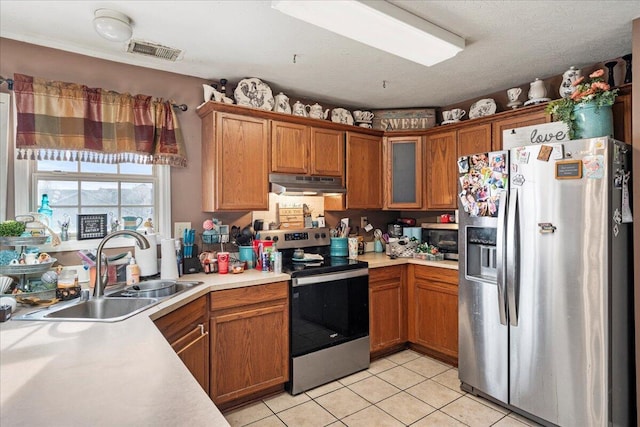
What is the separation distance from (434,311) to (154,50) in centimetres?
307

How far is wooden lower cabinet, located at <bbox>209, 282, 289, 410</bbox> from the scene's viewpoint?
2.33m

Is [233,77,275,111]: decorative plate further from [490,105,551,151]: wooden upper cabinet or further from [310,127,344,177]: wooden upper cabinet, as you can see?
[490,105,551,151]: wooden upper cabinet

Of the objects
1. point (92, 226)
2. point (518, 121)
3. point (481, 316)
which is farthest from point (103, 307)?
point (518, 121)

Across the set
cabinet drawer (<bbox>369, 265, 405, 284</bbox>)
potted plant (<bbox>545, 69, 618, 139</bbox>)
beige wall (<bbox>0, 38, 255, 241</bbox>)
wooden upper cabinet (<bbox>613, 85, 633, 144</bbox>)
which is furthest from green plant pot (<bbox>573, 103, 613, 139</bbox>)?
beige wall (<bbox>0, 38, 255, 241</bbox>)

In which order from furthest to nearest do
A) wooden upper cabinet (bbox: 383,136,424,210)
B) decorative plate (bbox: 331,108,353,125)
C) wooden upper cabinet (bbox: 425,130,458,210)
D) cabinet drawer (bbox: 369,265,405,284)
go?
wooden upper cabinet (bbox: 383,136,424,210) → decorative plate (bbox: 331,108,353,125) → wooden upper cabinet (bbox: 425,130,458,210) → cabinet drawer (bbox: 369,265,405,284)

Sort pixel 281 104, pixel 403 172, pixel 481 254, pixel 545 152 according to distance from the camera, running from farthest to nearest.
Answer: pixel 403 172 → pixel 281 104 → pixel 481 254 → pixel 545 152

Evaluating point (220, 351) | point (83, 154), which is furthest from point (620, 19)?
point (83, 154)

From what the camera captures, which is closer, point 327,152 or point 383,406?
point 383,406

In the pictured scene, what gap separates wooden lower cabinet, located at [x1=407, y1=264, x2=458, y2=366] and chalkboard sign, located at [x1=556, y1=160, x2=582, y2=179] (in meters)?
1.18

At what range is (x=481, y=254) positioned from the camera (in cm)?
260

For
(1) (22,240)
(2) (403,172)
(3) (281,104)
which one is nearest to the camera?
(1) (22,240)

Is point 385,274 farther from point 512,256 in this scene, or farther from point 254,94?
point 254,94

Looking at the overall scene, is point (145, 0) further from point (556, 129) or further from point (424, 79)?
point (556, 129)

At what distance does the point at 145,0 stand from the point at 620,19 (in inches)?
107
